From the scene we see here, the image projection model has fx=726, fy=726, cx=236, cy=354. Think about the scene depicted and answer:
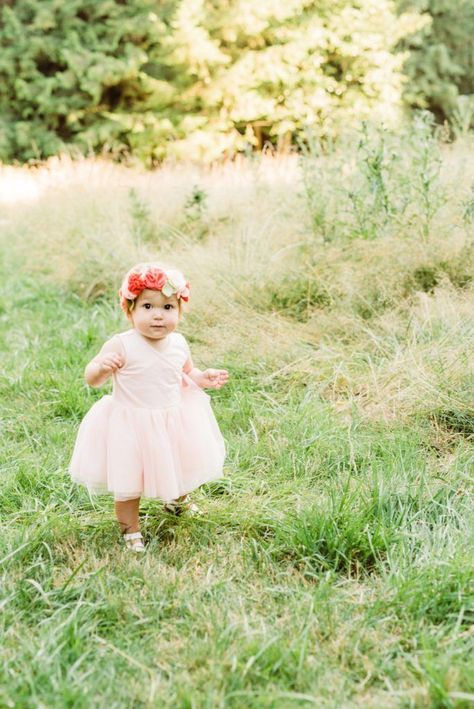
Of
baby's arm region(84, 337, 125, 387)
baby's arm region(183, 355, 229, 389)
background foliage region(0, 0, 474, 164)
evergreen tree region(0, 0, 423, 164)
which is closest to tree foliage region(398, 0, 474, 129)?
background foliage region(0, 0, 474, 164)

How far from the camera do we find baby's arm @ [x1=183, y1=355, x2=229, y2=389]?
8.67ft

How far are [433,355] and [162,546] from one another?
5.88 feet

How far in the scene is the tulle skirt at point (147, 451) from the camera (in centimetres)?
247

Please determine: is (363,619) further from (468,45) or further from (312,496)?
(468,45)

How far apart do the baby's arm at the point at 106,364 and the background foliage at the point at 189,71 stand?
45.1ft

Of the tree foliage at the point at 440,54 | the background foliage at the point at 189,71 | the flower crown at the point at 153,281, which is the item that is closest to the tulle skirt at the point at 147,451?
the flower crown at the point at 153,281

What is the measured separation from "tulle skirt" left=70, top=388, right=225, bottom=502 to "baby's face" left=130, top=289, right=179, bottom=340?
0.27 metres

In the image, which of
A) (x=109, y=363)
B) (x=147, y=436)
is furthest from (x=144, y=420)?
(x=109, y=363)

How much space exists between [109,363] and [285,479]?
98 centimetres

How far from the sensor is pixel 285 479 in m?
3.01

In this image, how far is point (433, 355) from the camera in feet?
11.9

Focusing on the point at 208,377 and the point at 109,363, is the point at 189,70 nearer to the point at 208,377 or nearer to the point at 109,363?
the point at 208,377

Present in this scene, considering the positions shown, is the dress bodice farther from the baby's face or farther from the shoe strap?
the shoe strap

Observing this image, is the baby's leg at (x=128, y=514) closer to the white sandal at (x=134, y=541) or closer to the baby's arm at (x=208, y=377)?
the white sandal at (x=134, y=541)
